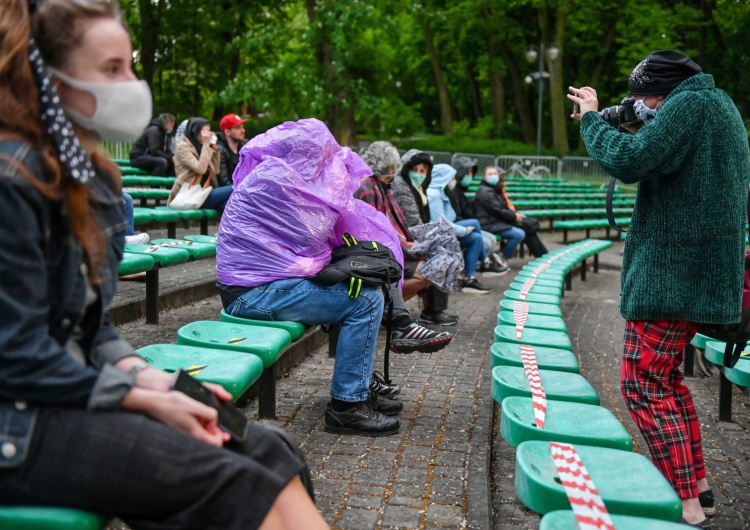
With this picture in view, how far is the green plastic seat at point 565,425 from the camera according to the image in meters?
2.56

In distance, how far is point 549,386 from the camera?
3275 millimetres

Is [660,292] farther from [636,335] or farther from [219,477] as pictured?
[219,477]

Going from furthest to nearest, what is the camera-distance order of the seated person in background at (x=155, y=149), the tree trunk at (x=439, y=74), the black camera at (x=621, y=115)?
the tree trunk at (x=439, y=74) → the seated person in background at (x=155, y=149) → the black camera at (x=621, y=115)

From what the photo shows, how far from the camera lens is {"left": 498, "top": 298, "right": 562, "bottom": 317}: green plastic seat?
5.15m

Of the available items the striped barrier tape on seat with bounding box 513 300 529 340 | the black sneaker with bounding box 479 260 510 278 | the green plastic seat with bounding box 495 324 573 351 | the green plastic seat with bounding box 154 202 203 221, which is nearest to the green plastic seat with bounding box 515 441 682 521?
the green plastic seat with bounding box 495 324 573 351

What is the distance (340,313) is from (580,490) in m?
1.98

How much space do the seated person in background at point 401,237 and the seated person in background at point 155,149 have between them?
15.8ft

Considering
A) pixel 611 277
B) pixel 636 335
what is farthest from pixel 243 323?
pixel 611 277

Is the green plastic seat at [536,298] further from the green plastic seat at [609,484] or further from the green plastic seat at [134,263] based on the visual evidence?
the green plastic seat at [609,484]

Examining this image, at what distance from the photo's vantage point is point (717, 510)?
3.40 metres

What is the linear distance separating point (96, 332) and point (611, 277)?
35.1ft

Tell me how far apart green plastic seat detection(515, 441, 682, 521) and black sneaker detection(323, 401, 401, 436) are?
5.33 feet

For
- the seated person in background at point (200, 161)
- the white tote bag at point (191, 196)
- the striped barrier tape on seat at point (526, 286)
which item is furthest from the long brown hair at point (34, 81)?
the seated person in background at point (200, 161)

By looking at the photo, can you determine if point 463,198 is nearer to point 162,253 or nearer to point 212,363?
point 162,253
